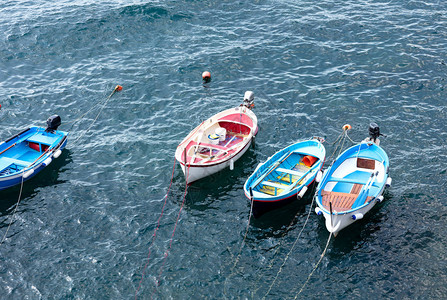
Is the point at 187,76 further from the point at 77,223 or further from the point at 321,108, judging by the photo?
the point at 77,223

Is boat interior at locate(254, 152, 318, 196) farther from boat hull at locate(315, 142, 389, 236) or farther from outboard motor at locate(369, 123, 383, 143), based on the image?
outboard motor at locate(369, 123, 383, 143)

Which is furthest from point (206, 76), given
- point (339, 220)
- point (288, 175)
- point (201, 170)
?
point (339, 220)

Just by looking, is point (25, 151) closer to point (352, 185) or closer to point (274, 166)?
point (274, 166)

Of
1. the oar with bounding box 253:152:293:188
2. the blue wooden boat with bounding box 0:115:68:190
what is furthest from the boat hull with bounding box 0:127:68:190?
the oar with bounding box 253:152:293:188

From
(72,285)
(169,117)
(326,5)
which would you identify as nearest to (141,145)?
(169,117)

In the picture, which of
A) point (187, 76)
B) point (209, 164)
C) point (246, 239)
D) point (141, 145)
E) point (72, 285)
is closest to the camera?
point (72, 285)

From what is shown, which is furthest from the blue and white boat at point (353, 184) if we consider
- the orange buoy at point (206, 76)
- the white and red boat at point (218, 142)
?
the orange buoy at point (206, 76)

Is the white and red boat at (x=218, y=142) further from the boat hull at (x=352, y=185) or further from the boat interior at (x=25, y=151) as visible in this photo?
the boat interior at (x=25, y=151)

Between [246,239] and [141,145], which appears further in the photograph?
[141,145]
